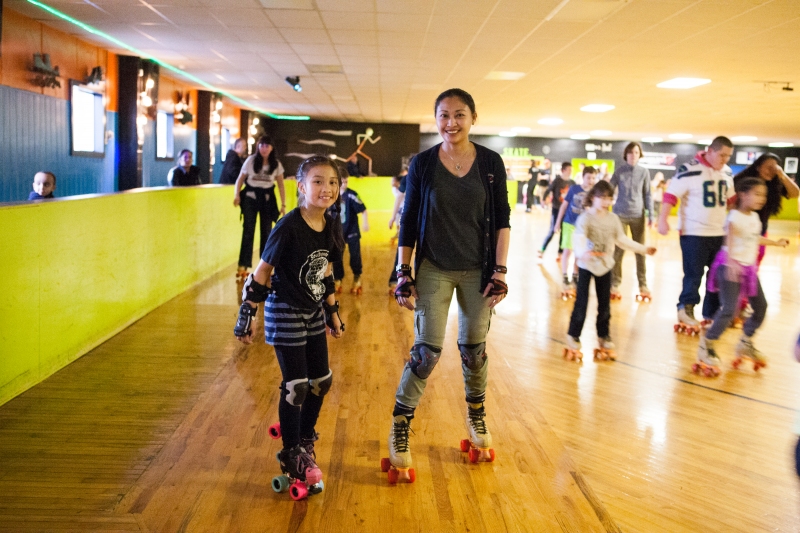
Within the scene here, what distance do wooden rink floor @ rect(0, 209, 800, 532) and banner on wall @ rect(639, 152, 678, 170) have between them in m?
21.8

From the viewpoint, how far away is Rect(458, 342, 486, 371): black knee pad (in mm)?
2725

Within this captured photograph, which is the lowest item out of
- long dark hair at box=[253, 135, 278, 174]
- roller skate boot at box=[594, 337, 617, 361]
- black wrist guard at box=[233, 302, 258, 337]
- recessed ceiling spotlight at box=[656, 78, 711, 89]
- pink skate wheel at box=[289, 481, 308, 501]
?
pink skate wheel at box=[289, 481, 308, 501]

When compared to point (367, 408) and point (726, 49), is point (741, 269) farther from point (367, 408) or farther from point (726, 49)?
point (726, 49)

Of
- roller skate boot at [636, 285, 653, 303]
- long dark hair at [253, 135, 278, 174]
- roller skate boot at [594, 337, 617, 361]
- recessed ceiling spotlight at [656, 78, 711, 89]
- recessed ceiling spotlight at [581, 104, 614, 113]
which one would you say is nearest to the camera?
roller skate boot at [594, 337, 617, 361]

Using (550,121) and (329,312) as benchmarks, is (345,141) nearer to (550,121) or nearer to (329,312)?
(550,121)

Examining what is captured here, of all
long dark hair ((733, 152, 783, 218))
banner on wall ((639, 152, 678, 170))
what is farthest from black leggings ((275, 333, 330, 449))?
banner on wall ((639, 152, 678, 170))

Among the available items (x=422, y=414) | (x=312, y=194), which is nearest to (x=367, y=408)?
(x=422, y=414)

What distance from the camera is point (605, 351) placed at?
15.0 feet

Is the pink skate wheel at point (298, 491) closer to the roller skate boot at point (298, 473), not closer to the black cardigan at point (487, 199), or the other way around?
the roller skate boot at point (298, 473)

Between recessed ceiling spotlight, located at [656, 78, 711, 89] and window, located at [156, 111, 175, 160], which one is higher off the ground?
recessed ceiling spotlight, located at [656, 78, 711, 89]

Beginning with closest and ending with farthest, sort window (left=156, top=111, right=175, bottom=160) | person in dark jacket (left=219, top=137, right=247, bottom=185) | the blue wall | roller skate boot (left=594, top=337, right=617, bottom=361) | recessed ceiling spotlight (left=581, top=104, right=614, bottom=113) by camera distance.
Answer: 1. roller skate boot (left=594, top=337, right=617, bottom=361)
2. the blue wall
3. person in dark jacket (left=219, top=137, right=247, bottom=185)
4. window (left=156, top=111, right=175, bottom=160)
5. recessed ceiling spotlight (left=581, top=104, right=614, bottom=113)

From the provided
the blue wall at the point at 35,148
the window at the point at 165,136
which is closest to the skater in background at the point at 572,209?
the blue wall at the point at 35,148

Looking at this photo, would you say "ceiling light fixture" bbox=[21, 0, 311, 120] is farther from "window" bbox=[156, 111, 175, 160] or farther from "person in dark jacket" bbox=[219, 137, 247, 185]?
"person in dark jacket" bbox=[219, 137, 247, 185]

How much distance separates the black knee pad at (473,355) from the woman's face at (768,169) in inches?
138
